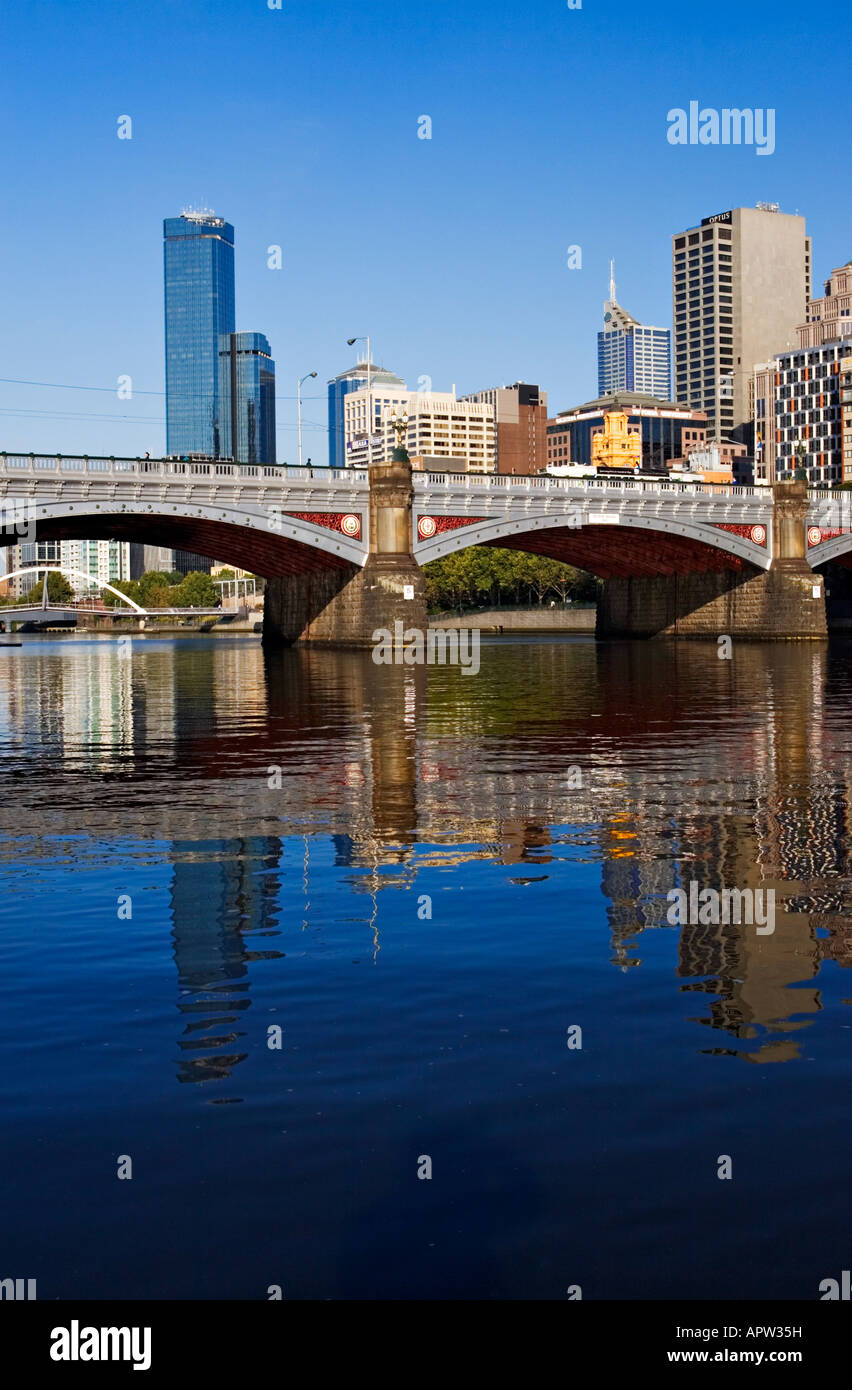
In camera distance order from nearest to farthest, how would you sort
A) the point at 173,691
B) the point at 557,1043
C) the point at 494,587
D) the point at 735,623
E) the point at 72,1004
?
the point at 557,1043, the point at 72,1004, the point at 173,691, the point at 735,623, the point at 494,587

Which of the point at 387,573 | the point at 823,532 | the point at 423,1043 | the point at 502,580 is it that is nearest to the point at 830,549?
the point at 823,532

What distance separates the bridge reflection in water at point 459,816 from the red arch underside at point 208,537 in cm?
3580

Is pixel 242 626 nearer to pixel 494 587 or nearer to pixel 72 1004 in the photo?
pixel 494 587

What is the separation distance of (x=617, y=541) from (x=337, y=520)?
26.1 metres

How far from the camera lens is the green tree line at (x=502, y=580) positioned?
160500 millimetres

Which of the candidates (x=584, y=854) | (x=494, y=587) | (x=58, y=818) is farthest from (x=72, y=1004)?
(x=494, y=587)

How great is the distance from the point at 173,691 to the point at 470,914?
3909 centimetres

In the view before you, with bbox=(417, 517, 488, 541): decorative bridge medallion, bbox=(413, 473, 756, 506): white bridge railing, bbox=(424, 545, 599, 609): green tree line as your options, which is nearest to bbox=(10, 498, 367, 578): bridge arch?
bbox=(417, 517, 488, 541): decorative bridge medallion

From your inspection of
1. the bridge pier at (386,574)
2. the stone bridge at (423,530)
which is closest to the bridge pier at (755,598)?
the stone bridge at (423,530)

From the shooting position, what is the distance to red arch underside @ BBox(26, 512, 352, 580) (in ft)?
245

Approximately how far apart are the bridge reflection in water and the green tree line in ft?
394

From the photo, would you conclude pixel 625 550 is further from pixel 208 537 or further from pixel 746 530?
pixel 208 537

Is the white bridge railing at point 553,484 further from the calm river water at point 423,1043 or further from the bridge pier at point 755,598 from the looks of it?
the calm river water at point 423,1043

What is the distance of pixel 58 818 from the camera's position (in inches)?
693
